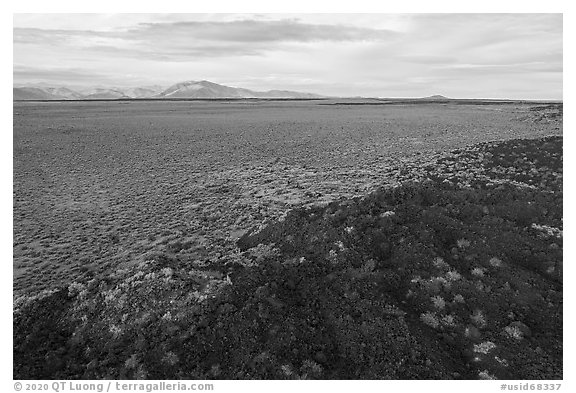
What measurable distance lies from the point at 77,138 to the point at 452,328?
50484mm

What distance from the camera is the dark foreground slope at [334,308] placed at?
11633mm

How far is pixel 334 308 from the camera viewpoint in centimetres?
1335

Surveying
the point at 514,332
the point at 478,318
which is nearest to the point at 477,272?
the point at 478,318

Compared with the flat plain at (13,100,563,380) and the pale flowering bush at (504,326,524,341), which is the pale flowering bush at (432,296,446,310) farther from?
the pale flowering bush at (504,326,524,341)

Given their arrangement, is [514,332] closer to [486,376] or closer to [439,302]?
[486,376]

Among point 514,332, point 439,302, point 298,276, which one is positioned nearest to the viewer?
point 514,332

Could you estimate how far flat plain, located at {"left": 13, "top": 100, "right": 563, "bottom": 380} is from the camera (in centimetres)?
1178

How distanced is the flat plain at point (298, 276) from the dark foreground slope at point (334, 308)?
0.05 m

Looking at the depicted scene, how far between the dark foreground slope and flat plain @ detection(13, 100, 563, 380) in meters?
0.05

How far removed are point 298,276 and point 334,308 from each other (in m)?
2.12

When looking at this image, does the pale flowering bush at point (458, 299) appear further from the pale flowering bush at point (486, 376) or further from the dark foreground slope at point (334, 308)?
the pale flowering bush at point (486, 376)

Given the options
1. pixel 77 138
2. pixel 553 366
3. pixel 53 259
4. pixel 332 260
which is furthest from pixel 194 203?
pixel 77 138

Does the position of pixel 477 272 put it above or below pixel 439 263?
below

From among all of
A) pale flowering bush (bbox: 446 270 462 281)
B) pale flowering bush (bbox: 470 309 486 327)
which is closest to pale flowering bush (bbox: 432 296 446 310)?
pale flowering bush (bbox: 470 309 486 327)
